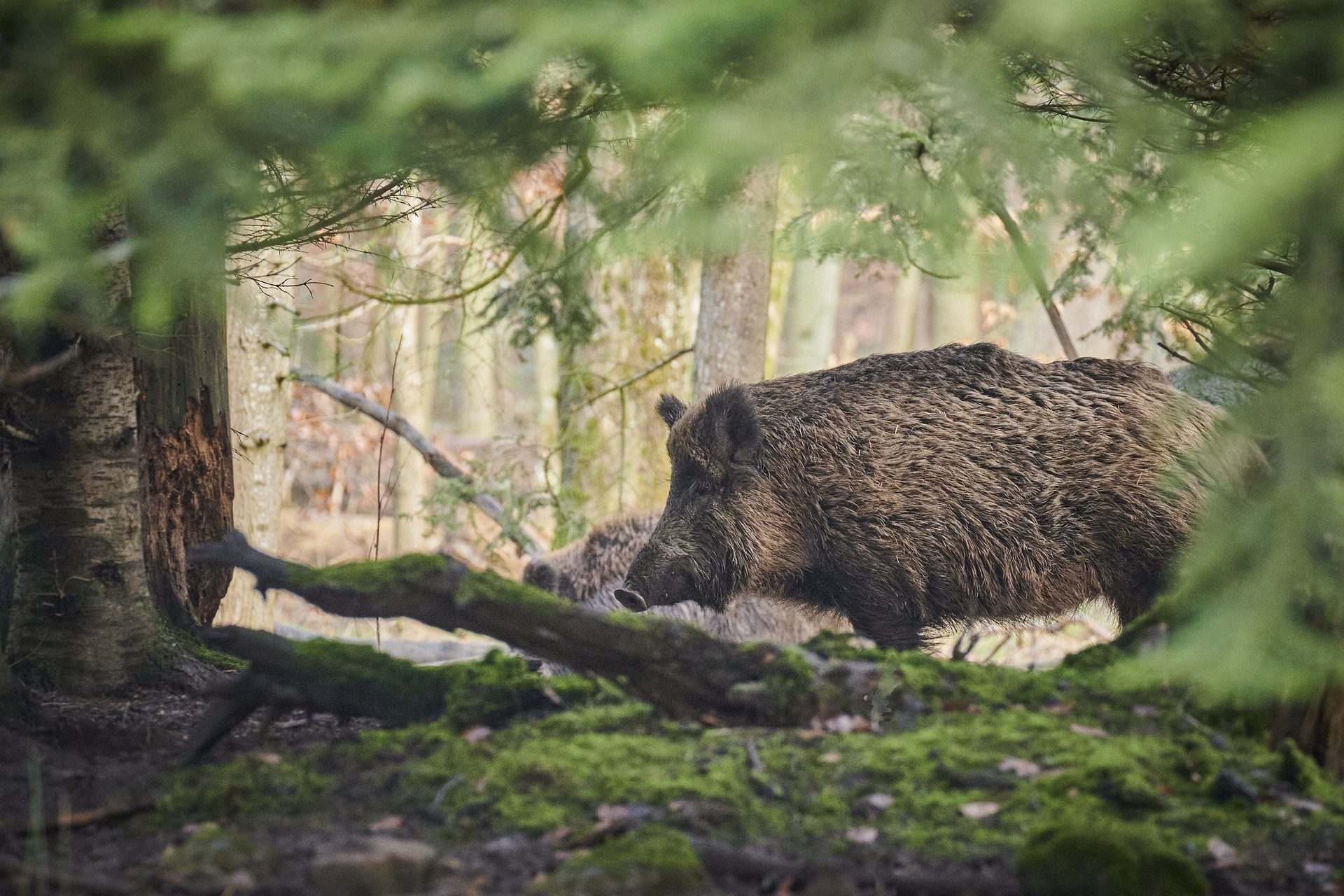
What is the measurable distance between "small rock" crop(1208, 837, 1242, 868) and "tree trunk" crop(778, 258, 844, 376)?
15.3 metres

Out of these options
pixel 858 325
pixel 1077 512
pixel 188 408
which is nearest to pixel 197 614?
pixel 188 408

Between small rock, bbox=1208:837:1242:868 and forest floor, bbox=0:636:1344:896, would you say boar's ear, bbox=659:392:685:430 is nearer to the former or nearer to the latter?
forest floor, bbox=0:636:1344:896

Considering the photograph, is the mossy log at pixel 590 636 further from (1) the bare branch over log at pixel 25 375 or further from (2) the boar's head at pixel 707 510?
(2) the boar's head at pixel 707 510

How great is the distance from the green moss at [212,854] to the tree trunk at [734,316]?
5937mm

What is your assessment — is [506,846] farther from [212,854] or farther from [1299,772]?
[1299,772]

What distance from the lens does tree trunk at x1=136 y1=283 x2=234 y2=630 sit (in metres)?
5.59

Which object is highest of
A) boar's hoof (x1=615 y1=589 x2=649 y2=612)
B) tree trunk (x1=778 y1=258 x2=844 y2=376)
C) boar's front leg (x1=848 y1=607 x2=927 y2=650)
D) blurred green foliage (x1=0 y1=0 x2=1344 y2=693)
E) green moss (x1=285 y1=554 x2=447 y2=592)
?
tree trunk (x1=778 y1=258 x2=844 y2=376)

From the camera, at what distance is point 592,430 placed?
11.3 m

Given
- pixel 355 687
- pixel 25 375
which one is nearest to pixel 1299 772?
pixel 355 687

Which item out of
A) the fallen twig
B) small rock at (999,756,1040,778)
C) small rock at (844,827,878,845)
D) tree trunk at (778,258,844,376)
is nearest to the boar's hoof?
small rock at (999,756,1040,778)

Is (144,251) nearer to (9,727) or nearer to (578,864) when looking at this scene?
(9,727)

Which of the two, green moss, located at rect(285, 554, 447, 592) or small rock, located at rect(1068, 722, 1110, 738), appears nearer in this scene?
green moss, located at rect(285, 554, 447, 592)

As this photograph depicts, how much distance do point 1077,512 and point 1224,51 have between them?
2761mm

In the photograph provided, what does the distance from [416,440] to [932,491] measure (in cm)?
515
